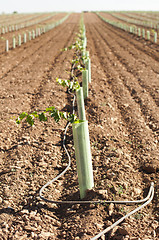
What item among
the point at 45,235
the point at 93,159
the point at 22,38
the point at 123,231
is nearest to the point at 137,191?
the point at 123,231

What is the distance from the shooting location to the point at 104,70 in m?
12.2

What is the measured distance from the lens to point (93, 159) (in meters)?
5.17

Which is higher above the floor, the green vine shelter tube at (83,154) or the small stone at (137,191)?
the green vine shelter tube at (83,154)

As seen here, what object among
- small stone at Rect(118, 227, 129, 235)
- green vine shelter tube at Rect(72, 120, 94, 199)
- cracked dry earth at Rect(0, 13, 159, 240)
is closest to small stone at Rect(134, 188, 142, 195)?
cracked dry earth at Rect(0, 13, 159, 240)

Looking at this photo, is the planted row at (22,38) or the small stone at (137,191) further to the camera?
the planted row at (22,38)

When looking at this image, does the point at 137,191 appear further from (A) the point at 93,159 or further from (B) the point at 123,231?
(A) the point at 93,159

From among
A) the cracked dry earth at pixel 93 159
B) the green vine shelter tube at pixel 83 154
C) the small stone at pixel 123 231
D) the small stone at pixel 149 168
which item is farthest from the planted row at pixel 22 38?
the small stone at pixel 123 231

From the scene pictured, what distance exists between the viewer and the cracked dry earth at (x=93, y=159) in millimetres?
3564

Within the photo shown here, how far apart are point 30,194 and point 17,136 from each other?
2165mm

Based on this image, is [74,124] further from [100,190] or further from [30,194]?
[30,194]

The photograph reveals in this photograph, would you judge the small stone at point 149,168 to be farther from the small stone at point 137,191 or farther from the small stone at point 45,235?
the small stone at point 45,235

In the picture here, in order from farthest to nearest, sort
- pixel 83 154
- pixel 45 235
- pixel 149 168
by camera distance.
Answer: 1. pixel 149 168
2. pixel 83 154
3. pixel 45 235

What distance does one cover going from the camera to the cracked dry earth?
11.7ft

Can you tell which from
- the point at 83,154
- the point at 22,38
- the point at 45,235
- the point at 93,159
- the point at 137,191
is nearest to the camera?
the point at 45,235
